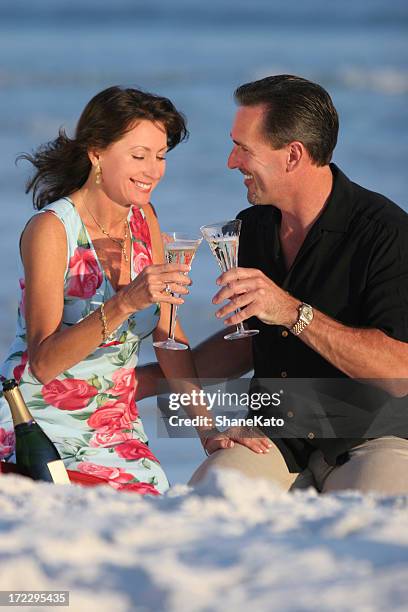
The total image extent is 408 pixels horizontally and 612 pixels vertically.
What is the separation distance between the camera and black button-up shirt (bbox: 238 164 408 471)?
4.28 m

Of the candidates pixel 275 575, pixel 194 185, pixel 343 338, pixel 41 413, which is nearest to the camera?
pixel 275 575

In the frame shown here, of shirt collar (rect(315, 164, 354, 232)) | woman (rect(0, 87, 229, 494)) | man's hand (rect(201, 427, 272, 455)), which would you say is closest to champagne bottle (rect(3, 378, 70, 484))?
woman (rect(0, 87, 229, 494))

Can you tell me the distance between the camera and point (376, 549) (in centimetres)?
254

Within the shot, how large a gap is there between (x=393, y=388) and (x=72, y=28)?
1574 inches

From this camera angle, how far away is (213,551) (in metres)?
2.58

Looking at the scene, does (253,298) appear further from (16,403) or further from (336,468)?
(16,403)

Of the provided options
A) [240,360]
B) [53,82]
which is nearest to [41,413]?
[240,360]

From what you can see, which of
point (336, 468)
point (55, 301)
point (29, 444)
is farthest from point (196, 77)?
point (29, 444)

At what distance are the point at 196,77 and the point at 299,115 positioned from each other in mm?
21413

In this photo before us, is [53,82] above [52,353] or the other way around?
above

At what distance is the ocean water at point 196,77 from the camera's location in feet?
38.5

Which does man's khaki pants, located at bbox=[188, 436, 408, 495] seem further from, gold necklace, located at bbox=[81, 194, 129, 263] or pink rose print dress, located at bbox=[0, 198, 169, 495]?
gold necklace, located at bbox=[81, 194, 129, 263]

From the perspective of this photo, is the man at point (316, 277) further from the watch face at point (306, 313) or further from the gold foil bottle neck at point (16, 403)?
the gold foil bottle neck at point (16, 403)

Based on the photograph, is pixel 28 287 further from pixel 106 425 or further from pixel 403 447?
pixel 403 447
